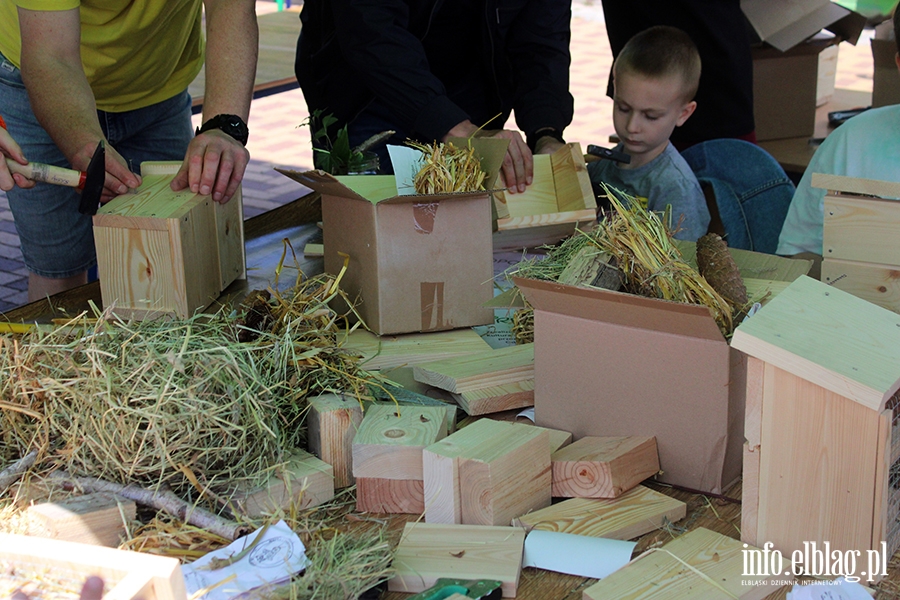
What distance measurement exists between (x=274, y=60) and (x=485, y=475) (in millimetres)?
3439

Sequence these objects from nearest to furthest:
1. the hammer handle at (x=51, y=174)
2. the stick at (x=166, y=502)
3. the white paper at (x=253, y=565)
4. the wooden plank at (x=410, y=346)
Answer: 1. the white paper at (x=253, y=565)
2. the stick at (x=166, y=502)
3. the wooden plank at (x=410, y=346)
4. the hammer handle at (x=51, y=174)

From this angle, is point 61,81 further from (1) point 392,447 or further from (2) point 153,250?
(1) point 392,447

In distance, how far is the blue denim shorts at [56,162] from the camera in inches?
85.2

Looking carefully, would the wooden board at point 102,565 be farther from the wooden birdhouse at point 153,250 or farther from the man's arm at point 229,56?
the man's arm at point 229,56

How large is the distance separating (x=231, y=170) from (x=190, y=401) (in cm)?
86

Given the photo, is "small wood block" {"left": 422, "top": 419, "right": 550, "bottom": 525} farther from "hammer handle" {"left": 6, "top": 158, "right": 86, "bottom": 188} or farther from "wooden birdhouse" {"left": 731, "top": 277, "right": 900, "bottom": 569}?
"hammer handle" {"left": 6, "top": 158, "right": 86, "bottom": 188}

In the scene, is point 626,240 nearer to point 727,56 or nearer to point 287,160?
point 727,56

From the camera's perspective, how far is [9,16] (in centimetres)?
211

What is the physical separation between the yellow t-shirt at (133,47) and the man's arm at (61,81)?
0.07 m

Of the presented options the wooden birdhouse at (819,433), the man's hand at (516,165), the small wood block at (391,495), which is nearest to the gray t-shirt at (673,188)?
the man's hand at (516,165)

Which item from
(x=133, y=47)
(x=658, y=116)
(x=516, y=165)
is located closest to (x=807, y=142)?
(x=658, y=116)

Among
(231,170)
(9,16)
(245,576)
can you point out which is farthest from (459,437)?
(9,16)

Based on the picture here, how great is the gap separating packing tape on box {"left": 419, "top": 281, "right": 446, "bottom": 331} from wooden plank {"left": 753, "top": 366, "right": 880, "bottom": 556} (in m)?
0.79

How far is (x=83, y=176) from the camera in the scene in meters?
1.74
